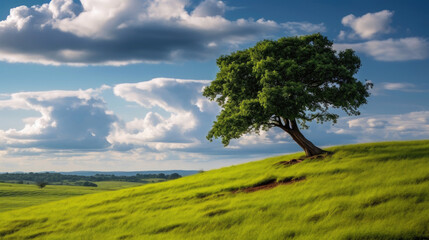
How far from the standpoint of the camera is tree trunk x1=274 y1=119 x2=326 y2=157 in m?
42.5

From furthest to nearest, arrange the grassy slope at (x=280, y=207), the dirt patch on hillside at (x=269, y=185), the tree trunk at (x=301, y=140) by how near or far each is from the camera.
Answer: the tree trunk at (x=301, y=140) → the dirt patch on hillside at (x=269, y=185) → the grassy slope at (x=280, y=207)

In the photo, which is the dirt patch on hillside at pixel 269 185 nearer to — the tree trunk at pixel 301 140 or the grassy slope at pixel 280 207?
the grassy slope at pixel 280 207

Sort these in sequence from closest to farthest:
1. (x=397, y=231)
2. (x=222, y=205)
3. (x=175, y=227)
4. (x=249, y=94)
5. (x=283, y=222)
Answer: (x=397, y=231)
(x=283, y=222)
(x=175, y=227)
(x=222, y=205)
(x=249, y=94)

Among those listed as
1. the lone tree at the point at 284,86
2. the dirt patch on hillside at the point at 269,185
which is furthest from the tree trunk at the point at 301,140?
the dirt patch on hillside at the point at 269,185

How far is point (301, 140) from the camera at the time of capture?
141ft

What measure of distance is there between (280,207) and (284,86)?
47.9 ft

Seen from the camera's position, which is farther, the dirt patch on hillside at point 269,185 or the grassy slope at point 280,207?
the dirt patch on hillside at point 269,185

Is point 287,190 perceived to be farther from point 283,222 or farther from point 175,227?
point 175,227

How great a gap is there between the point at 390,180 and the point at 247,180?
46.9ft

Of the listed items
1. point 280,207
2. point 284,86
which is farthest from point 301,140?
point 280,207

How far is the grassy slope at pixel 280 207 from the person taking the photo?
21.5m

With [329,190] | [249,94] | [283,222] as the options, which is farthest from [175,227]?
[249,94]

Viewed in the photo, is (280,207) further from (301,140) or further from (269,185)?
(301,140)

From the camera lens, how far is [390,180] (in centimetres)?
2794
